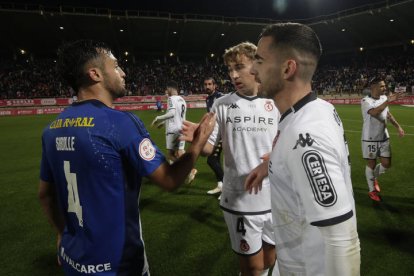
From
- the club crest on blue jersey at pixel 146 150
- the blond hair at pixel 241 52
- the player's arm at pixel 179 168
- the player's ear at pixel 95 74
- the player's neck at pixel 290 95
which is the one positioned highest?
the blond hair at pixel 241 52

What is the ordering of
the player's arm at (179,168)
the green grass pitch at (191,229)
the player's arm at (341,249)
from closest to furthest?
the player's arm at (341,249)
the player's arm at (179,168)
the green grass pitch at (191,229)

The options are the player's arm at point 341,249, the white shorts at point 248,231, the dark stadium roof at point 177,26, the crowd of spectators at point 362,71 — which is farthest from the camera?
the crowd of spectators at point 362,71

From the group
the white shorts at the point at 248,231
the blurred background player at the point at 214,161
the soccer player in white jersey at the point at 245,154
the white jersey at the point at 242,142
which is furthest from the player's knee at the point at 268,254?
the blurred background player at the point at 214,161

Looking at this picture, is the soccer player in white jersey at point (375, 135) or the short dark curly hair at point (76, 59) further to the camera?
the soccer player in white jersey at point (375, 135)

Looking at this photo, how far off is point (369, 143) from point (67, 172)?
20.9 feet

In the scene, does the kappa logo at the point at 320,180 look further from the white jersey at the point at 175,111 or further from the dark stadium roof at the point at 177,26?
the dark stadium roof at the point at 177,26

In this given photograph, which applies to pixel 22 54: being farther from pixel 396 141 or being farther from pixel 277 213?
pixel 277 213

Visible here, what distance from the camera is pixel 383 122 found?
6.50 meters

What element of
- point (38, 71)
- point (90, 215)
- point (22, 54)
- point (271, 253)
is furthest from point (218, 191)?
point (22, 54)

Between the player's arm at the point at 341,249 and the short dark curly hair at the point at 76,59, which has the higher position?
the short dark curly hair at the point at 76,59

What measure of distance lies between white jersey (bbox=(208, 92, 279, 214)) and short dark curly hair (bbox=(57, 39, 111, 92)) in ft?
4.94

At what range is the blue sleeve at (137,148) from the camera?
1.82 metres

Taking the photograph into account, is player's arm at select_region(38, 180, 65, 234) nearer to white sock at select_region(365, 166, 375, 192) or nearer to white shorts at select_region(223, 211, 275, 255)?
white shorts at select_region(223, 211, 275, 255)

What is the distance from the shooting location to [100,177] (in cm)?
181
